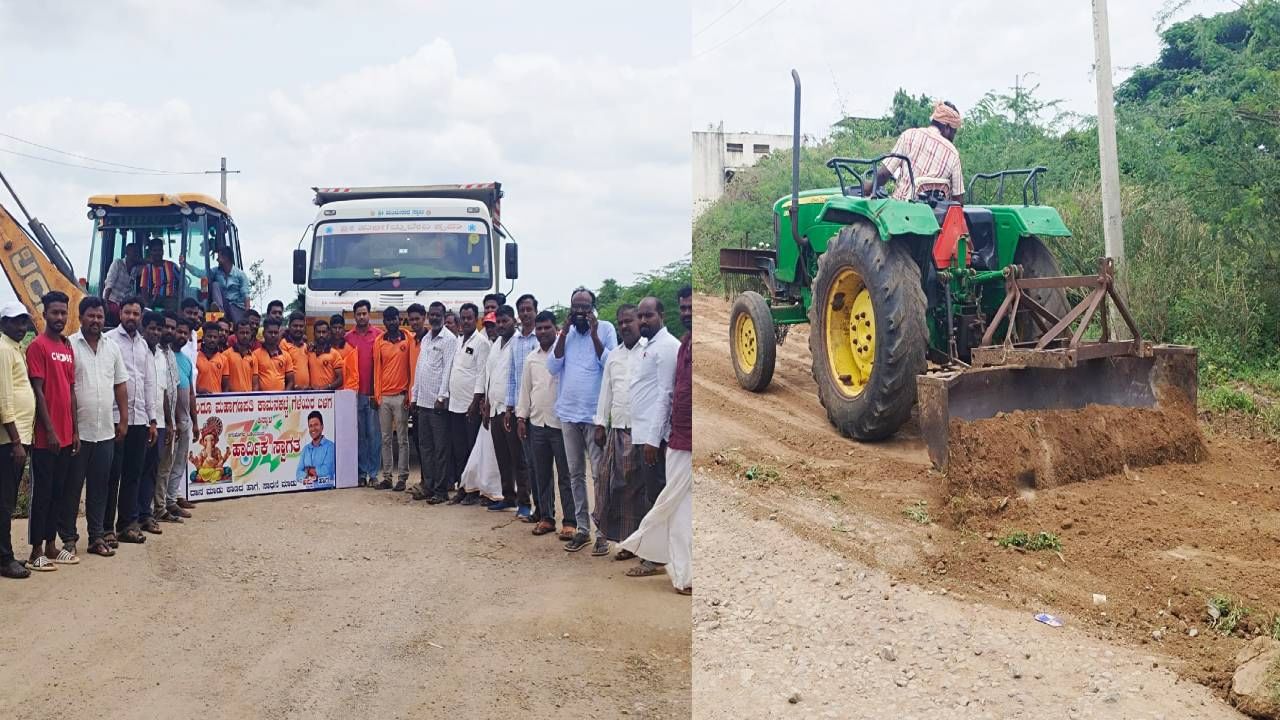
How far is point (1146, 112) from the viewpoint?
497 inches

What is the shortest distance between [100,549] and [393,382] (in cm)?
282

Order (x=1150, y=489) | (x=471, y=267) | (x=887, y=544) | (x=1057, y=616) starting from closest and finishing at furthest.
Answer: (x=1057, y=616), (x=887, y=544), (x=1150, y=489), (x=471, y=267)

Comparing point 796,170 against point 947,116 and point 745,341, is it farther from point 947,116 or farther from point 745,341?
point 745,341

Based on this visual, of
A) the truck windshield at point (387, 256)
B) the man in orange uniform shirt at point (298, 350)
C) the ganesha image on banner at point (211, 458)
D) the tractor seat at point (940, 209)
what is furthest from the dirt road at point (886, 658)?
the truck windshield at point (387, 256)

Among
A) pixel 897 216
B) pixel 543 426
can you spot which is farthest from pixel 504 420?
pixel 897 216

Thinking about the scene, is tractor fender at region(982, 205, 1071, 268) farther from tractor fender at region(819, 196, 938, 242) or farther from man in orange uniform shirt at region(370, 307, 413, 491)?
man in orange uniform shirt at region(370, 307, 413, 491)

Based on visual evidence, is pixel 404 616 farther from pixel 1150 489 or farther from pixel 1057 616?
pixel 1150 489

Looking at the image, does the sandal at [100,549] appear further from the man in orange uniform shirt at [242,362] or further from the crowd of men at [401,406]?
the man in orange uniform shirt at [242,362]

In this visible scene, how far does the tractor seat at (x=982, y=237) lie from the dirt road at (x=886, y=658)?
276 centimetres

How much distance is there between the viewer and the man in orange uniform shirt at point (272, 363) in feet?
Answer: 23.6

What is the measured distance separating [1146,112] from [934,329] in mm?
7741

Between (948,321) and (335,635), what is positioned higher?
(948,321)

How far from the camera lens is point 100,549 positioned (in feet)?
15.3

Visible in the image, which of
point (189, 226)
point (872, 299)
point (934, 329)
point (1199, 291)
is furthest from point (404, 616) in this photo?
point (1199, 291)
